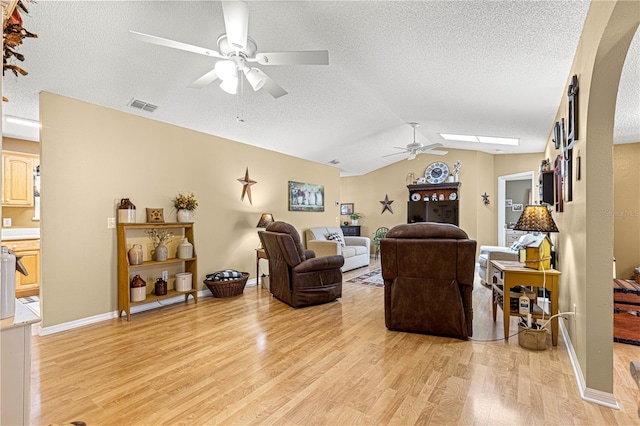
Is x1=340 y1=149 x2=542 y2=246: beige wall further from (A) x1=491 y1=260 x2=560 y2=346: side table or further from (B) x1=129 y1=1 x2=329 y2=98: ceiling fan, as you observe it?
(B) x1=129 y1=1 x2=329 y2=98: ceiling fan

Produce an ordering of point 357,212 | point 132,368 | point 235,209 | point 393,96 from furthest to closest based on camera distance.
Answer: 1. point 357,212
2. point 235,209
3. point 393,96
4. point 132,368

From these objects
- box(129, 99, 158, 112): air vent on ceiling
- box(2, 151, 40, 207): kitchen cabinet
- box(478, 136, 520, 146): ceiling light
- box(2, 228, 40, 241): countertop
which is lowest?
box(2, 228, 40, 241): countertop

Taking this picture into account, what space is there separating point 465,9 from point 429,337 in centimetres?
279

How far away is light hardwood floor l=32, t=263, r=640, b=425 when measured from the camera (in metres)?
1.89

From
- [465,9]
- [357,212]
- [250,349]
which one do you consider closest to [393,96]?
[465,9]

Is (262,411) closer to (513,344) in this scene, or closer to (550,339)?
(513,344)

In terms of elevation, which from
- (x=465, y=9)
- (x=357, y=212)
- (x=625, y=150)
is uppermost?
(x=465, y=9)

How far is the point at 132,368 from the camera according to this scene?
8.07ft

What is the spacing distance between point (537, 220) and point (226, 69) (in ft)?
9.92

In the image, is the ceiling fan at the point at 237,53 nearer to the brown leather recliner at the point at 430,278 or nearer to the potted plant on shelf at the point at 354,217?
the brown leather recliner at the point at 430,278

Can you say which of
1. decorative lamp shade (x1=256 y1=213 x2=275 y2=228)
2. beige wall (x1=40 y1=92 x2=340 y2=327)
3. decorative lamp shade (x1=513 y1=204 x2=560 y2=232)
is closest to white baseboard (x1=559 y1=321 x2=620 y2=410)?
decorative lamp shade (x1=513 y1=204 x2=560 y2=232)

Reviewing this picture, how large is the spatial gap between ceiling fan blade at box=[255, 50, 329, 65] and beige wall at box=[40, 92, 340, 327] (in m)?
2.42

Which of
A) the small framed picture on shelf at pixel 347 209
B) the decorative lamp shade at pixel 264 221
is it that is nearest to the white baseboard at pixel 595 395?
the decorative lamp shade at pixel 264 221

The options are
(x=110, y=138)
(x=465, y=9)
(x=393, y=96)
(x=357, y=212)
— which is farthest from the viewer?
(x=357, y=212)
